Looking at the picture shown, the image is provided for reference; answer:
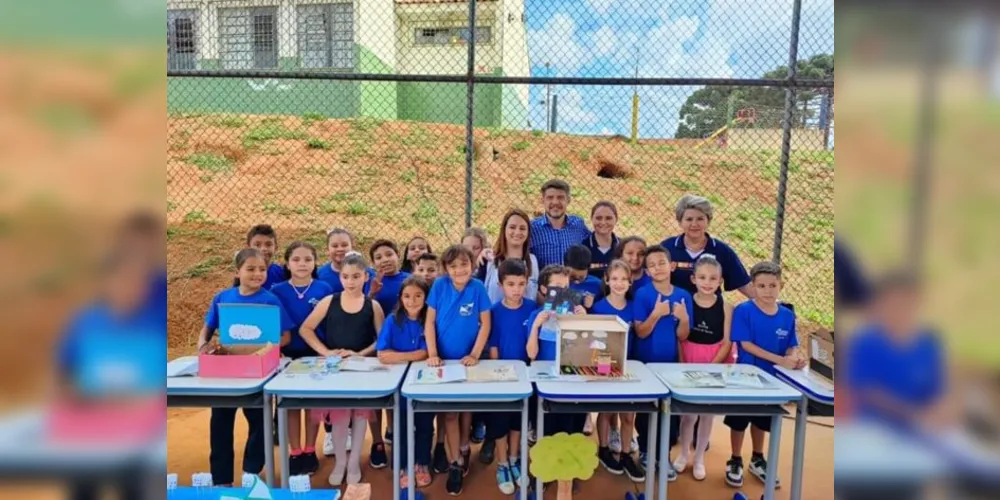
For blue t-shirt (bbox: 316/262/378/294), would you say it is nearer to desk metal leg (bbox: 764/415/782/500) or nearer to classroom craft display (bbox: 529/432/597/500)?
classroom craft display (bbox: 529/432/597/500)

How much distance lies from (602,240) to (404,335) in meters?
1.58

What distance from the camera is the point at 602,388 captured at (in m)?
2.95

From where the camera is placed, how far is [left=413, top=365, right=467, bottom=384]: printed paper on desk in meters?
3.01

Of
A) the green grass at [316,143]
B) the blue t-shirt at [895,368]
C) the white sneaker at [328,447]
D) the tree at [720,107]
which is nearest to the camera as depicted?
the blue t-shirt at [895,368]

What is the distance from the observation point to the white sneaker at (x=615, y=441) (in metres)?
3.85

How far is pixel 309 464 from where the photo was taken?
360cm

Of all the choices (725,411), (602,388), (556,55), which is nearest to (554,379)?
(602,388)

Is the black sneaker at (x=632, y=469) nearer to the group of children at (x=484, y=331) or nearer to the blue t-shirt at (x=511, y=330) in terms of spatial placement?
the group of children at (x=484, y=331)

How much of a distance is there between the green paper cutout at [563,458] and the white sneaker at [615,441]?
1093 mm

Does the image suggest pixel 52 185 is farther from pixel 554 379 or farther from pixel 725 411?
pixel 725 411

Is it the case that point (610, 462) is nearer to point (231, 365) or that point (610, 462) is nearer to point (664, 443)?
point (664, 443)

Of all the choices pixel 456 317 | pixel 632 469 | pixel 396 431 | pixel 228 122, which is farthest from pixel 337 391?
pixel 228 122

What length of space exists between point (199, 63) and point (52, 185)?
6.80 m

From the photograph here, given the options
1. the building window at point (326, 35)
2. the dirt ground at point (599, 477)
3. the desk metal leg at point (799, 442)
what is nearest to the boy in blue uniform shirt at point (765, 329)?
the desk metal leg at point (799, 442)
